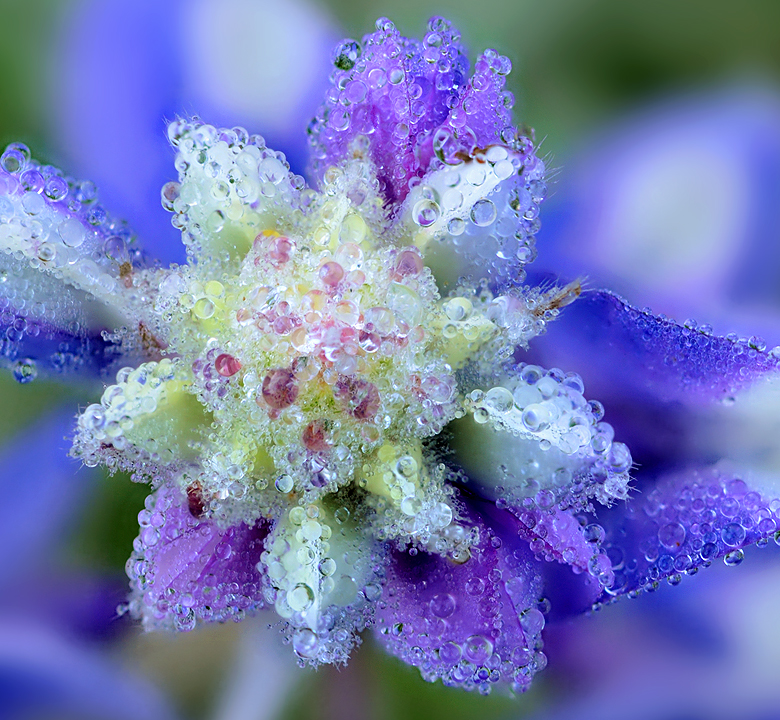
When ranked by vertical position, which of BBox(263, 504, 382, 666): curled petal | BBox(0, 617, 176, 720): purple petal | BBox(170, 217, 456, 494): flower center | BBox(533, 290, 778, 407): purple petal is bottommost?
BBox(0, 617, 176, 720): purple petal

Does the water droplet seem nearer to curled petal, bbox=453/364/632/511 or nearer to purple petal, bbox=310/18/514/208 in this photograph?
curled petal, bbox=453/364/632/511

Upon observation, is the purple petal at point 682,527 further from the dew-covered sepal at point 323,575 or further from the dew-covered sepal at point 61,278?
the dew-covered sepal at point 61,278

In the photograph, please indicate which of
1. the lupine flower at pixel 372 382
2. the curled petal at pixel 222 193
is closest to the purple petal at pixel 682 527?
the lupine flower at pixel 372 382

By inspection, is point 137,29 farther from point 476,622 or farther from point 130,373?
point 476,622

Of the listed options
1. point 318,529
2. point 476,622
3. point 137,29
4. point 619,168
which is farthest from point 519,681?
point 137,29

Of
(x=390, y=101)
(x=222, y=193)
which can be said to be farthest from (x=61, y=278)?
(x=390, y=101)

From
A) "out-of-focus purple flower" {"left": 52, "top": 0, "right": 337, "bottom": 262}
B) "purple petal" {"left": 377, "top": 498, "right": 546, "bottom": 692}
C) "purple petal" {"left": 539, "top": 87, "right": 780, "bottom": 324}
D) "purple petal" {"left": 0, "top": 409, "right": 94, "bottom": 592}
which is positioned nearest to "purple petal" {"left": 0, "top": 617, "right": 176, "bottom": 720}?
"purple petal" {"left": 0, "top": 409, "right": 94, "bottom": 592}

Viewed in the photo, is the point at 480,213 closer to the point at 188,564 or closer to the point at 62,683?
the point at 188,564
